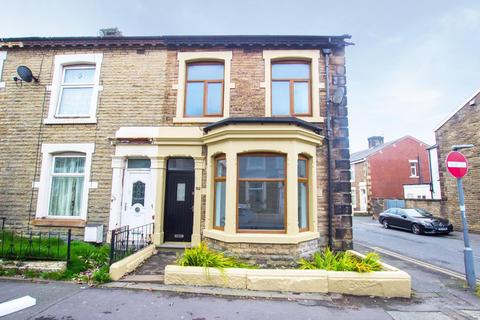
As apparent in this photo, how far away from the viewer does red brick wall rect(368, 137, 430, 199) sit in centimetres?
2630

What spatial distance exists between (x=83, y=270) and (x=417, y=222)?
16.5 metres

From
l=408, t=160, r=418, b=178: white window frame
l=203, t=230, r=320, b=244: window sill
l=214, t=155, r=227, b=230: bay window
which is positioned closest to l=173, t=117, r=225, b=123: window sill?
l=214, t=155, r=227, b=230: bay window

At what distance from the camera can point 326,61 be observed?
8484 millimetres

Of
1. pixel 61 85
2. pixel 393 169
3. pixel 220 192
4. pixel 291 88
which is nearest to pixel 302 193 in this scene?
pixel 220 192

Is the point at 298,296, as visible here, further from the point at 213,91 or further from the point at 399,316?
the point at 213,91

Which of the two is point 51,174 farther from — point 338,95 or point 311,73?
point 338,95

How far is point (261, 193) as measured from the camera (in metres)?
7.12

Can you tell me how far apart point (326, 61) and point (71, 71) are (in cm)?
900

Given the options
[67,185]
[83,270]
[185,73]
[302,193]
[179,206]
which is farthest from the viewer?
[185,73]

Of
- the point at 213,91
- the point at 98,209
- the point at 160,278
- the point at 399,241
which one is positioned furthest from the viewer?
the point at 399,241

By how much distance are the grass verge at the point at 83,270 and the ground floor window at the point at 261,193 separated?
3449 mm

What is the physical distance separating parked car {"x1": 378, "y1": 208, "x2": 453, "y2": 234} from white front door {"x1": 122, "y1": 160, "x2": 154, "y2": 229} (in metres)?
14.8

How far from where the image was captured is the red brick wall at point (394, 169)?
26297mm

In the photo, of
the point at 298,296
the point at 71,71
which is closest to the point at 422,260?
the point at 298,296
